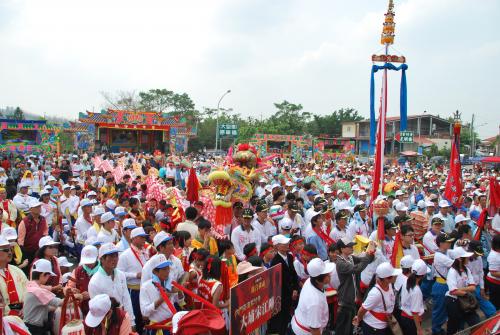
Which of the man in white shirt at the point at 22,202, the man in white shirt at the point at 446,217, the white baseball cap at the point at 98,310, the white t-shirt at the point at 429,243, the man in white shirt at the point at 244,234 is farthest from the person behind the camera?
the man in white shirt at the point at 446,217

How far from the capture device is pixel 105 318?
323 cm

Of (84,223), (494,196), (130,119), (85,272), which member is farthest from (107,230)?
(130,119)

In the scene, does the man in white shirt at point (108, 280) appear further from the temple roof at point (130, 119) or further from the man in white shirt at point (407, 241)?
the temple roof at point (130, 119)

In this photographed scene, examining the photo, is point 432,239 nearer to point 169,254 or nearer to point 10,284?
point 169,254

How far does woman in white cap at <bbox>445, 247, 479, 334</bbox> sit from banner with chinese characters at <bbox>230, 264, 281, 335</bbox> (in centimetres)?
216

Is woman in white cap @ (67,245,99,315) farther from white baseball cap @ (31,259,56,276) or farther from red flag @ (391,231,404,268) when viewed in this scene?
red flag @ (391,231,404,268)

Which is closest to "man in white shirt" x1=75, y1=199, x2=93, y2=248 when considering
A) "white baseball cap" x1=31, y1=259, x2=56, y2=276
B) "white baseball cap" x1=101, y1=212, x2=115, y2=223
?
"white baseball cap" x1=101, y1=212, x2=115, y2=223

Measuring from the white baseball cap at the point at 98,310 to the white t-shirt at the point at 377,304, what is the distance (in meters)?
2.43

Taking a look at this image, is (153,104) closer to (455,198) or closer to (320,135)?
(320,135)

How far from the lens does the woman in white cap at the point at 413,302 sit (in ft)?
14.3

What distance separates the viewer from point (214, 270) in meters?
4.15

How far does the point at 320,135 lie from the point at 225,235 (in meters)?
48.7

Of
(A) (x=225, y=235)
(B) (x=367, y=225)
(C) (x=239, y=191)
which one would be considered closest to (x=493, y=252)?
(B) (x=367, y=225)

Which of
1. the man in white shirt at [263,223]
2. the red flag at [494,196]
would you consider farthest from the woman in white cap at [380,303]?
the red flag at [494,196]
